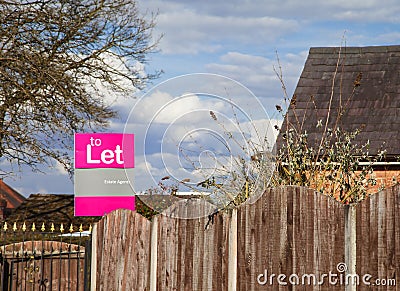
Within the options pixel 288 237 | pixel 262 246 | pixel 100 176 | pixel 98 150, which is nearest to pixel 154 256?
pixel 262 246

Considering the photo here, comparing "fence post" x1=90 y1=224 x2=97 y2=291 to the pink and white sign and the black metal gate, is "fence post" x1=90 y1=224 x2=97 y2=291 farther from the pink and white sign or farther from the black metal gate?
the pink and white sign

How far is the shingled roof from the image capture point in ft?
44.0

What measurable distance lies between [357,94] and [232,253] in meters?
9.31

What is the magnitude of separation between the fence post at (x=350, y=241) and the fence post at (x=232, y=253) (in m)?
1.02

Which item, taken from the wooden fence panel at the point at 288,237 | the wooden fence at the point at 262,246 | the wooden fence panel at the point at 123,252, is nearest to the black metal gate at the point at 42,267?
the wooden fence panel at the point at 123,252

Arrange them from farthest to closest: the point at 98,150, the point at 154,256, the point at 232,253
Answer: the point at 98,150 → the point at 154,256 → the point at 232,253

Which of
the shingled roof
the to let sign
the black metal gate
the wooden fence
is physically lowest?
the black metal gate

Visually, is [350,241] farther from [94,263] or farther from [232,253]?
Answer: [94,263]

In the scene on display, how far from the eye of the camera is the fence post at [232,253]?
6.19 meters

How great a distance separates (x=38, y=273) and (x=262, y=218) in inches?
132

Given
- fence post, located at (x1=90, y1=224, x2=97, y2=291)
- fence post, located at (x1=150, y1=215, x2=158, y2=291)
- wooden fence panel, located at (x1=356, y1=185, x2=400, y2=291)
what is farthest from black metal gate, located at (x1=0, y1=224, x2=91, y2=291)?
wooden fence panel, located at (x1=356, y1=185, x2=400, y2=291)

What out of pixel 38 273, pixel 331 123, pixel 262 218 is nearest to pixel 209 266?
pixel 262 218

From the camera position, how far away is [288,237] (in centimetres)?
607

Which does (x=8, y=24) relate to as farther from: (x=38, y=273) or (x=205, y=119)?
(x=205, y=119)
